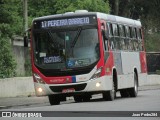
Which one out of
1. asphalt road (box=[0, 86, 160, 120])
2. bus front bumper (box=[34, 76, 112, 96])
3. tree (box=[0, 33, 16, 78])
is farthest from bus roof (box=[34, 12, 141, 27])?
tree (box=[0, 33, 16, 78])

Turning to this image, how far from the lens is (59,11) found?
153 feet

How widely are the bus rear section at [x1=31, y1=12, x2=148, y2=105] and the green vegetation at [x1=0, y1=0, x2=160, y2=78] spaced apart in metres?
8.71

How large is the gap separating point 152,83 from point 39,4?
9990 millimetres

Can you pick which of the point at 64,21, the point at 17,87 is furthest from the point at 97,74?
the point at 17,87

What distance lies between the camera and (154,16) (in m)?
66.9

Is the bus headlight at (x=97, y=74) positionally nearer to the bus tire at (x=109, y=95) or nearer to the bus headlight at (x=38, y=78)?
the bus tire at (x=109, y=95)

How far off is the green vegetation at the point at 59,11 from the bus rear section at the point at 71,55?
8708 millimetres

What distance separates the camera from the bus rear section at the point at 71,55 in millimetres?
25344

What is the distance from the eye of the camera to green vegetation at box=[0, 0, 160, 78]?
35.4m

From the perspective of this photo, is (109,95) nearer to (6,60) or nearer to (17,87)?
(17,87)

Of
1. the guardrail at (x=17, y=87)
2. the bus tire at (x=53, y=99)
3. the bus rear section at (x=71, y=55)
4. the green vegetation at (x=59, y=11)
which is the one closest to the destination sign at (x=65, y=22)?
the bus rear section at (x=71, y=55)

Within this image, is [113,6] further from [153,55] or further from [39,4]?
[39,4]

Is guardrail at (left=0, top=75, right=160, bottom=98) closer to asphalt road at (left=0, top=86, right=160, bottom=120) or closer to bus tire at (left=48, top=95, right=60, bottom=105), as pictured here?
bus tire at (left=48, top=95, right=60, bottom=105)

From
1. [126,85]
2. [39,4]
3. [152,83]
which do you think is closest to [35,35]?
[126,85]
